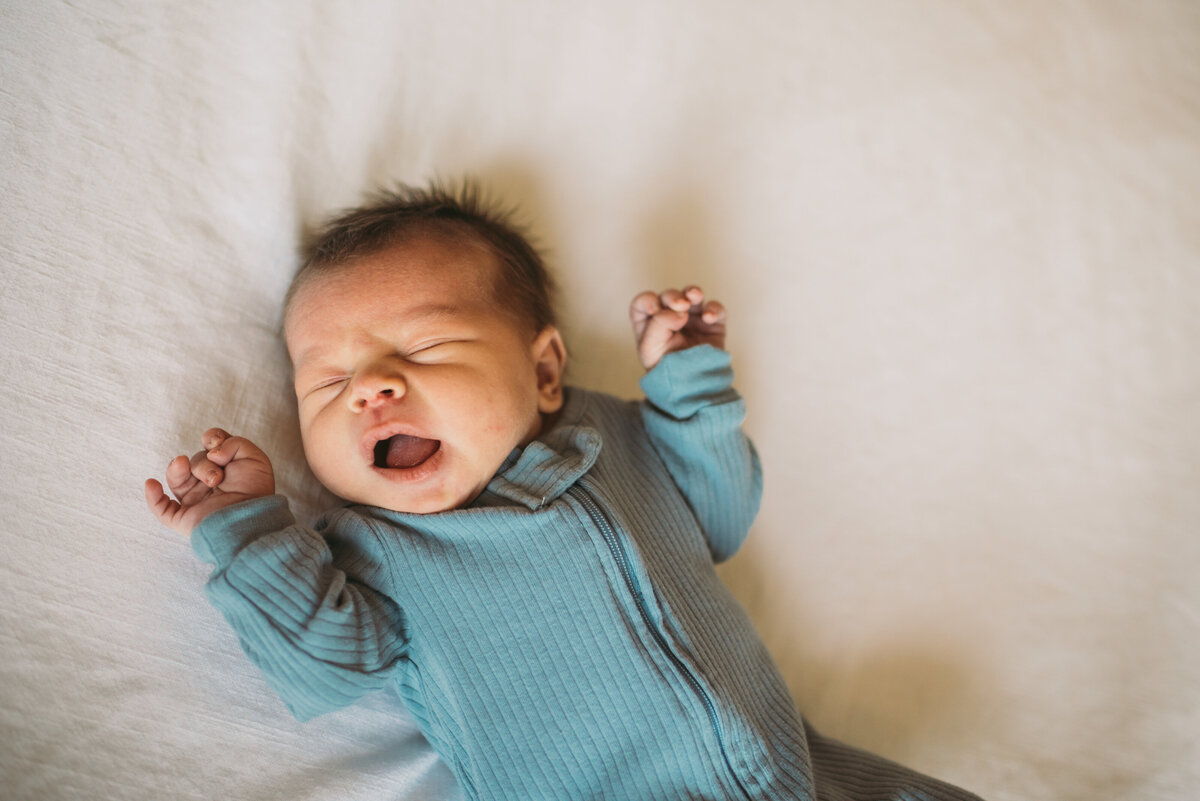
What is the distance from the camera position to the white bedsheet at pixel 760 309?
1.18 metres

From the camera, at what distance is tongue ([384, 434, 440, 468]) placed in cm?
127

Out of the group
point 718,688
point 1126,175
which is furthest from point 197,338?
point 1126,175

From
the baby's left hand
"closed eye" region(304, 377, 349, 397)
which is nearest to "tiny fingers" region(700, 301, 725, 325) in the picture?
the baby's left hand

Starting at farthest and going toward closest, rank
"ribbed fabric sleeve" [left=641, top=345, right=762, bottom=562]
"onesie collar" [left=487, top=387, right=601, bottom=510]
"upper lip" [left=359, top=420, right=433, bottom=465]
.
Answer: "ribbed fabric sleeve" [left=641, top=345, right=762, bottom=562]
"onesie collar" [left=487, top=387, right=601, bottom=510]
"upper lip" [left=359, top=420, right=433, bottom=465]

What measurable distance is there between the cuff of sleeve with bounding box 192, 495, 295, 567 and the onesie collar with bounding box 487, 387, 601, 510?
34 centimetres

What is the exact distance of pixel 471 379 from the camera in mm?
1246

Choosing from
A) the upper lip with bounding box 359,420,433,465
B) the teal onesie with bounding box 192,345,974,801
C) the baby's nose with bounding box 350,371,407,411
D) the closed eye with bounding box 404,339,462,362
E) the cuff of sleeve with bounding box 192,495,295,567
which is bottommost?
the teal onesie with bounding box 192,345,974,801

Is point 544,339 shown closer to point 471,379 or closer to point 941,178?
point 471,379

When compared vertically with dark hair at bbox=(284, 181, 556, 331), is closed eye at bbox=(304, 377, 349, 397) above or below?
below

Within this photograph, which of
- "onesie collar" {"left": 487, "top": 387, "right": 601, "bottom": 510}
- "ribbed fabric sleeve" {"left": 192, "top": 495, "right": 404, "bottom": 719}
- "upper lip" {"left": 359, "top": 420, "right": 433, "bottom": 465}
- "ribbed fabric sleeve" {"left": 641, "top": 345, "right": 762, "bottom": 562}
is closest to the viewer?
"ribbed fabric sleeve" {"left": 192, "top": 495, "right": 404, "bottom": 719}

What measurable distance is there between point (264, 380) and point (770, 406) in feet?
3.24

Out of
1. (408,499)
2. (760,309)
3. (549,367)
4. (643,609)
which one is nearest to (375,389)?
(408,499)

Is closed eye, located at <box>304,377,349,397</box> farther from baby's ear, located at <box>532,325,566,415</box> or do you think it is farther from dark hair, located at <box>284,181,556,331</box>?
baby's ear, located at <box>532,325,566,415</box>

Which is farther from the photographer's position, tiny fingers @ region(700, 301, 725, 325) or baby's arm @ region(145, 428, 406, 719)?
A: tiny fingers @ region(700, 301, 725, 325)
